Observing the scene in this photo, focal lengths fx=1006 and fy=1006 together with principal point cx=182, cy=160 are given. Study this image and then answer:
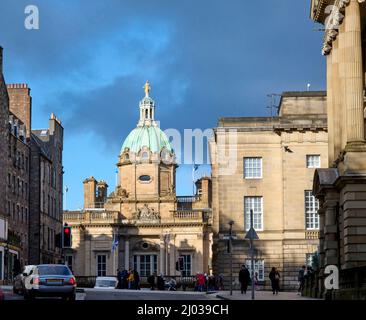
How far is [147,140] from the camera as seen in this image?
137 meters

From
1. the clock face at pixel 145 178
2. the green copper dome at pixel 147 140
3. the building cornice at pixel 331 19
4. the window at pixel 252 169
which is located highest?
the green copper dome at pixel 147 140

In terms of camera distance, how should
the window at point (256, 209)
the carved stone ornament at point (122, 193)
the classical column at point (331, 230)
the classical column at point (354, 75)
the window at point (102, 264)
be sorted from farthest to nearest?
the carved stone ornament at point (122, 193) → the window at point (102, 264) → the window at point (256, 209) → the classical column at point (331, 230) → the classical column at point (354, 75)

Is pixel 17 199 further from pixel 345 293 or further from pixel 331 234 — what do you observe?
pixel 345 293

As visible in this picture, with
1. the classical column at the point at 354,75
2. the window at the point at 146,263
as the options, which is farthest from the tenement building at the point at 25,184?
the classical column at the point at 354,75

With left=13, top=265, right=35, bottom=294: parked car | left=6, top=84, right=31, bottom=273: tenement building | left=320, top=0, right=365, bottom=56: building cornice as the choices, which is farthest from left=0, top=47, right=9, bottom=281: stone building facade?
left=320, top=0, right=365, bottom=56: building cornice

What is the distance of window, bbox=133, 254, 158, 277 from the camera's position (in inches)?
4897

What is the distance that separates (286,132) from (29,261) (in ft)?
105

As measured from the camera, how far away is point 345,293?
37.4 meters

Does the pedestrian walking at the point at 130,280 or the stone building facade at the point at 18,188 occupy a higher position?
the stone building facade at the point at 18,188

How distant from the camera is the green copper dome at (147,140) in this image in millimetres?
136625

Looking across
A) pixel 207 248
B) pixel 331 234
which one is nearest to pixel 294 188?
pixel 331 234

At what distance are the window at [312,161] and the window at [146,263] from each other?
53314mm

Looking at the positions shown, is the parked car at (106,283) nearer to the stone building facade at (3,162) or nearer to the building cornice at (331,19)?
the stone building facade at (3,162)

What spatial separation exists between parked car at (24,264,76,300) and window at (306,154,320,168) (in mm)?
39294
